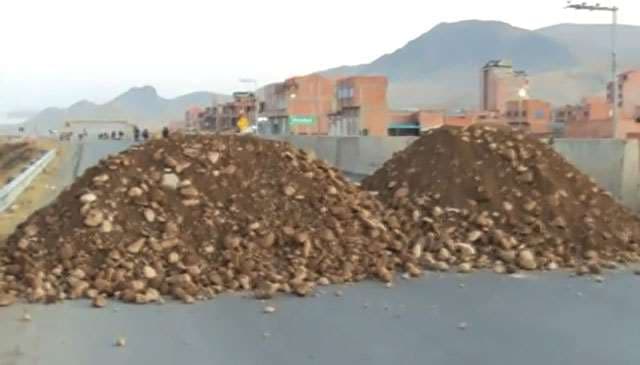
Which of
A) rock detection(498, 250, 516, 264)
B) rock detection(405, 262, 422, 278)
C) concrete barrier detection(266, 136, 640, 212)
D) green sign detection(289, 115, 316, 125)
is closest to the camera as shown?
rock detection(405, 262, 422, 278)

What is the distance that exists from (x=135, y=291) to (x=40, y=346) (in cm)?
203

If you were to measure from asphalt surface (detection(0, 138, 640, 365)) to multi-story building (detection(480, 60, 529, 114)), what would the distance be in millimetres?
138648

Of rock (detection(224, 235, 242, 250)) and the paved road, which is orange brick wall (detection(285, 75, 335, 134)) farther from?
the paved road

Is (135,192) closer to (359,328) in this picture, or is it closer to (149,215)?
(149,215)

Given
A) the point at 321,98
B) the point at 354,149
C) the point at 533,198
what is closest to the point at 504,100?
the point at 321,98

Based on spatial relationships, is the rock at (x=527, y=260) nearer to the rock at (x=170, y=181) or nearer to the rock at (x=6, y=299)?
the rock at (x=170, y=181)

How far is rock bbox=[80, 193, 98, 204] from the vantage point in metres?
11.3

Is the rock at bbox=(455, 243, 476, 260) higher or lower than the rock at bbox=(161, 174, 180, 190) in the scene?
lower

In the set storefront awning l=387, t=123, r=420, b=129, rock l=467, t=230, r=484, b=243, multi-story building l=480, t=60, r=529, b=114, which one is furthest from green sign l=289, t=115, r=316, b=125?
rock l=467, t=230, r=484, b=243

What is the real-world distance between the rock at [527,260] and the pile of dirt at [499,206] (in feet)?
0.05

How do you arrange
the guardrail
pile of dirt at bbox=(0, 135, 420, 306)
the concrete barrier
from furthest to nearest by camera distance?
1. the guardrail
2. the concrete barrier
3. pile of dirt at bbox=(0, 135, 420, 306)

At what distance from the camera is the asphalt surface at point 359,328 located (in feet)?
23.9

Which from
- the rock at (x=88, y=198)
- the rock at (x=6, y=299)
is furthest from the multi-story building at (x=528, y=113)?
the rock at (x=6, y=299)

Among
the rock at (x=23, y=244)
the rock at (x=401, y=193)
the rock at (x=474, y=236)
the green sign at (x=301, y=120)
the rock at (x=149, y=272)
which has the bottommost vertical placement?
the green sign at (x=301, y=120)
